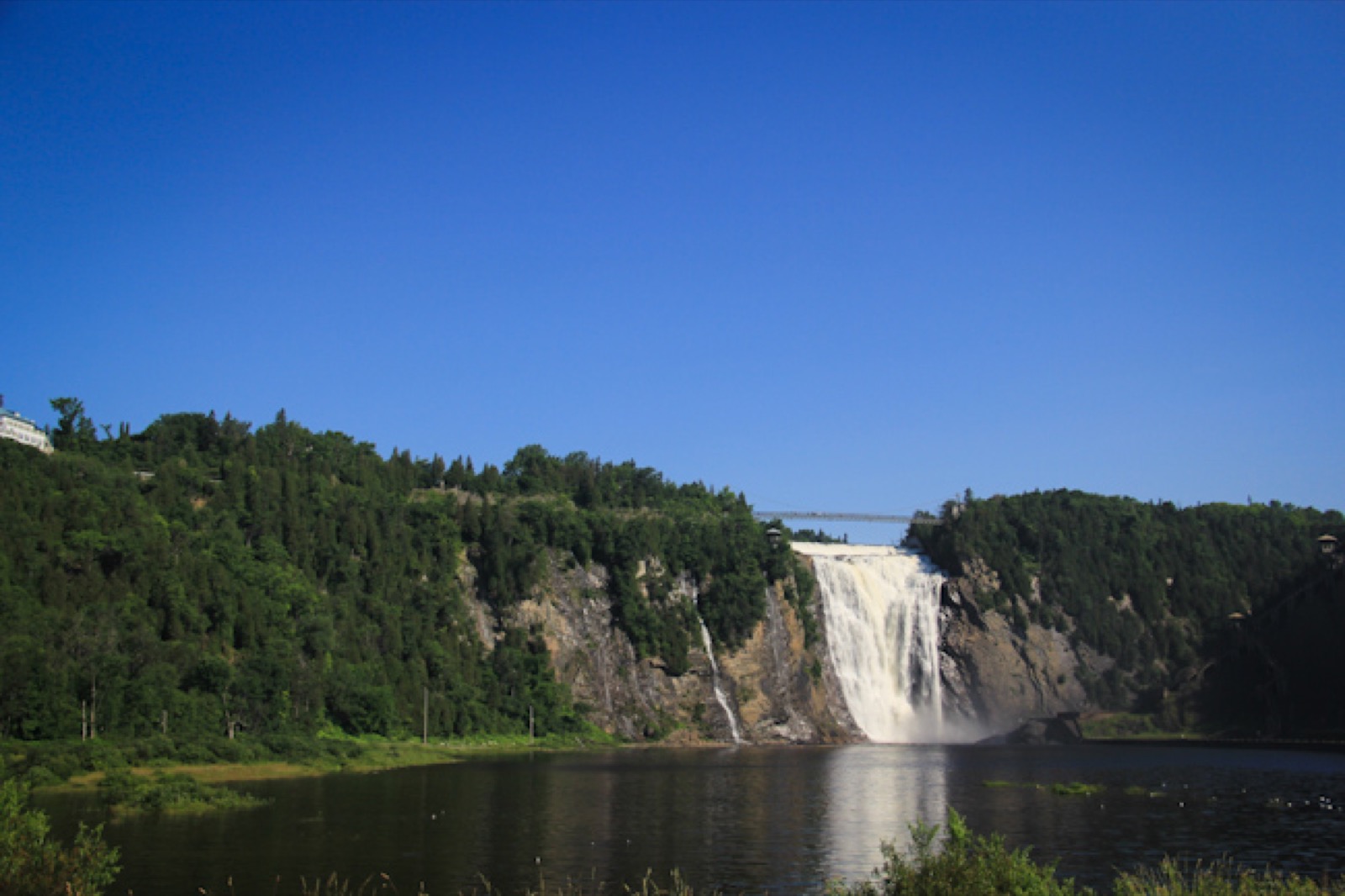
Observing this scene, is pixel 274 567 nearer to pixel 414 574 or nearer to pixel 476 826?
pixel 414 574

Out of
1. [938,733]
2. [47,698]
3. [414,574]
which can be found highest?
[414,574]

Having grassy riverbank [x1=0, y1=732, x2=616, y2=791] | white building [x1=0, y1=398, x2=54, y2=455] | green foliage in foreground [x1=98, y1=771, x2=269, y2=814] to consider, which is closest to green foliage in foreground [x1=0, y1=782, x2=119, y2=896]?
grassy riverbank [x1=0, y1=732, x2=616, y2=791]

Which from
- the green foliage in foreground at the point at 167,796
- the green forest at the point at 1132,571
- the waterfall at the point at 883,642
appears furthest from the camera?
the green forest at the point at 1132,571

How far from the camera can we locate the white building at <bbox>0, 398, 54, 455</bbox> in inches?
4338

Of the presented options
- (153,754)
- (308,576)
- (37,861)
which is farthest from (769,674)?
(37,861)

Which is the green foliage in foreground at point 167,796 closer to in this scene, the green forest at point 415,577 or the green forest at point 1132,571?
the green forest at point 415,577

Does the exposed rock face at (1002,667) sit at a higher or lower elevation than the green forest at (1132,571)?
lower

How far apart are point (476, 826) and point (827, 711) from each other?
107546 millimetres

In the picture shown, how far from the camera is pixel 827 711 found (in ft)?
512

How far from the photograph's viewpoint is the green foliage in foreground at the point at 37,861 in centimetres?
2847

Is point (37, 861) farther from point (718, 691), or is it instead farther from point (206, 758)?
point (718, 691)

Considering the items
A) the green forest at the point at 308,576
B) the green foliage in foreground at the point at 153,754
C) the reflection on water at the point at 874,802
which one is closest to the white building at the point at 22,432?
the green forest at the point at 308,576

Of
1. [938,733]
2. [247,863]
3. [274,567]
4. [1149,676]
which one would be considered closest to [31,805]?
[247,863]

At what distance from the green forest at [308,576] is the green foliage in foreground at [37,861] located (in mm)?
52735
